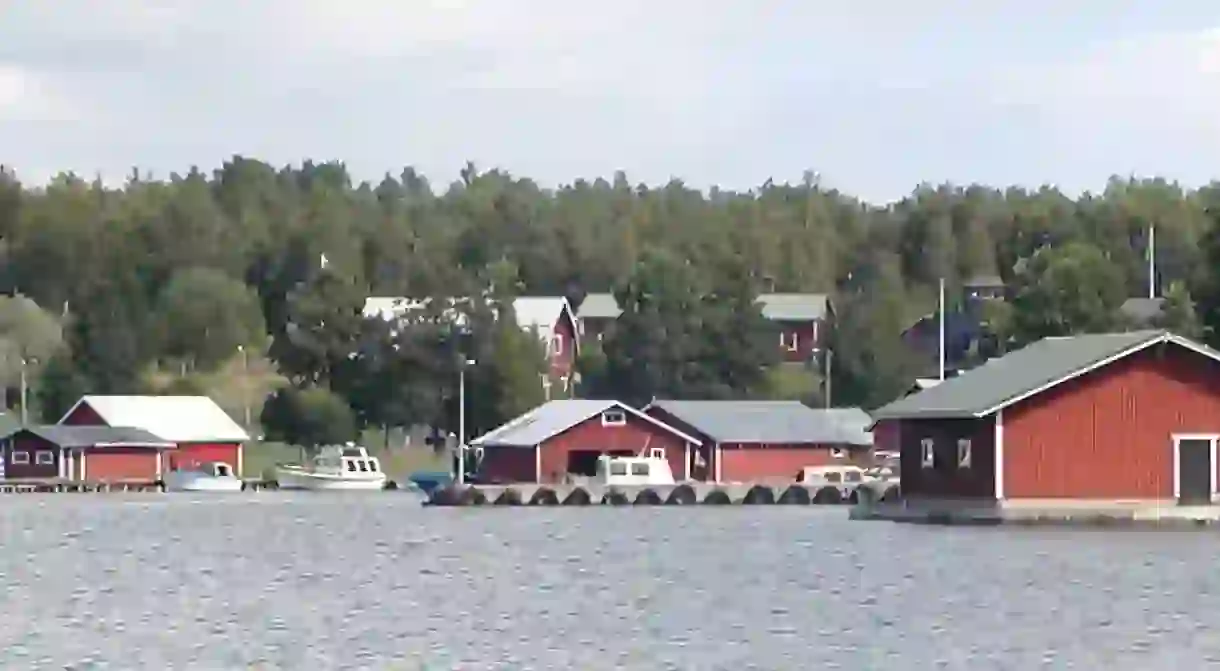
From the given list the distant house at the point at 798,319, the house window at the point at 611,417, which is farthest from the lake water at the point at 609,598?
the distant house at the point at 798,319

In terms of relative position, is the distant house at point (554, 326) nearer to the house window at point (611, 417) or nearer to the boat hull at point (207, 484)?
the boat hull at point (207, 484)

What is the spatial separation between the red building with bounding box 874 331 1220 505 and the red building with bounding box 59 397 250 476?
2161 inches

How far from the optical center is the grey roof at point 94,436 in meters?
108

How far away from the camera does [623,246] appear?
177625 millimetres

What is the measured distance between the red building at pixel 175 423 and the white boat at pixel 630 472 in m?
28.2

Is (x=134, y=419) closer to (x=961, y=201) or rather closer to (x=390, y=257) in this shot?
(x=390, y=257)

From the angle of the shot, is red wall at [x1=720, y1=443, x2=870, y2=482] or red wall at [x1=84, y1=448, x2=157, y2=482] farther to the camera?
red wall at [x1=84, y1=448, x2=157, y2=482]

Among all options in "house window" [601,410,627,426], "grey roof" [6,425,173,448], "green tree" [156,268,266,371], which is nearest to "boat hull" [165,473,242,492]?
"grey roof" [6,425,173,448]

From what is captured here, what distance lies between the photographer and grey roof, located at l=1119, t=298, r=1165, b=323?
12129 centimetres

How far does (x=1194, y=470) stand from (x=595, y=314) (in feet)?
327

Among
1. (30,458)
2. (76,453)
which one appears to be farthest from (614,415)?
(30,458)

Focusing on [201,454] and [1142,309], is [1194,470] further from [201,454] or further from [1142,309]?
[1142,309]

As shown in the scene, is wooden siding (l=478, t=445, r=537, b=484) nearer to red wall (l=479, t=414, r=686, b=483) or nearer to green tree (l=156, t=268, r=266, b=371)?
red wall (l=479, t=414, r=686, b=483)

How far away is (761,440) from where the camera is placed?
308ft
